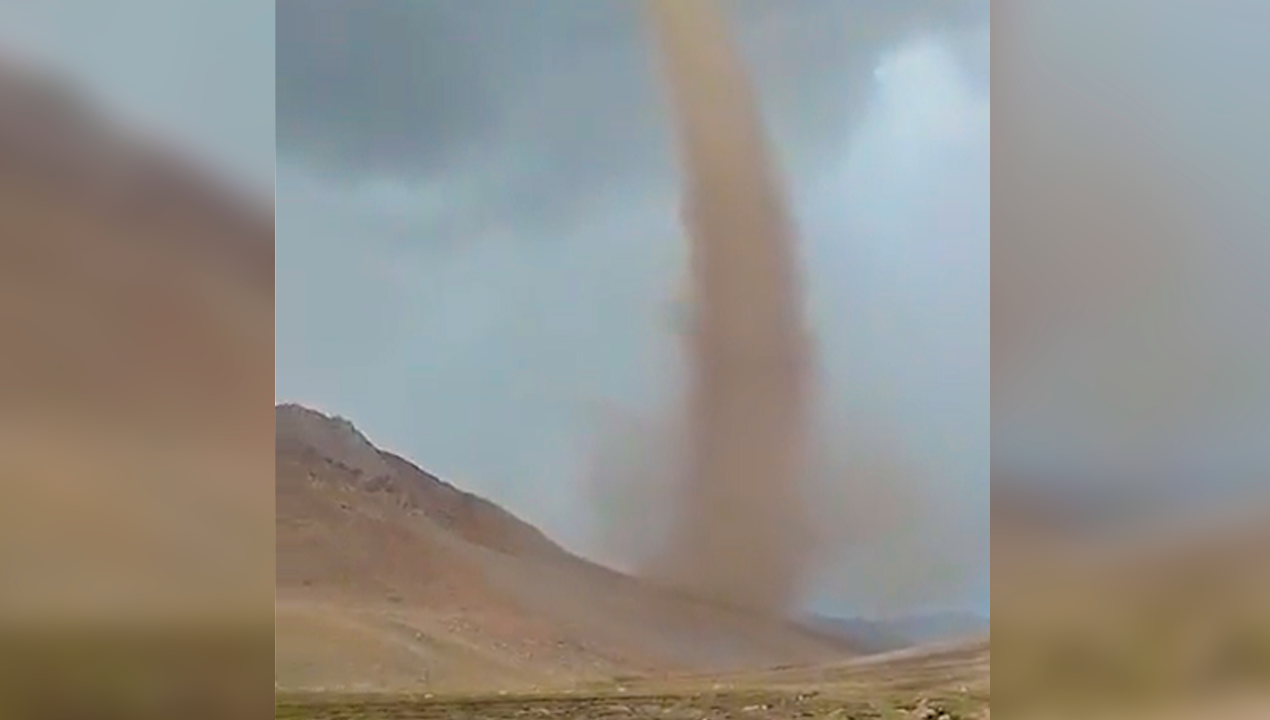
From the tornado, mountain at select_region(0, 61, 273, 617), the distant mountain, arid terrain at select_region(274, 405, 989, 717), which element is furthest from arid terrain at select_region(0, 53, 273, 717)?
the distant mountain

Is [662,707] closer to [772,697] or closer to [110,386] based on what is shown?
[772,697]

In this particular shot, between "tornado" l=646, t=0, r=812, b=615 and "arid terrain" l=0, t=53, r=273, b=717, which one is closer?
"arid terrain" l=0, t=53, r=273, b=717

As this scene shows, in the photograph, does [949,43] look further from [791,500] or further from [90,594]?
[90,594]

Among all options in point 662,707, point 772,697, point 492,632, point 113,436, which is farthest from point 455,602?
point 113,436

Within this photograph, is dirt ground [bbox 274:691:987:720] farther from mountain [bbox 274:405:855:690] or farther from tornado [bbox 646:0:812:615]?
tornado [bbox 646:0:812:615]

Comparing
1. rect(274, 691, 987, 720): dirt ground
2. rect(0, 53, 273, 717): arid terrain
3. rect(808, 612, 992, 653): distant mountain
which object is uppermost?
rect(0, 53, 273, 717): arid terrain

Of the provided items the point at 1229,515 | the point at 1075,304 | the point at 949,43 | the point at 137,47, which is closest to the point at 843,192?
the point at 949,43

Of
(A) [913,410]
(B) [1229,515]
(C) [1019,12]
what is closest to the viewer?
(B) [1229,515]
